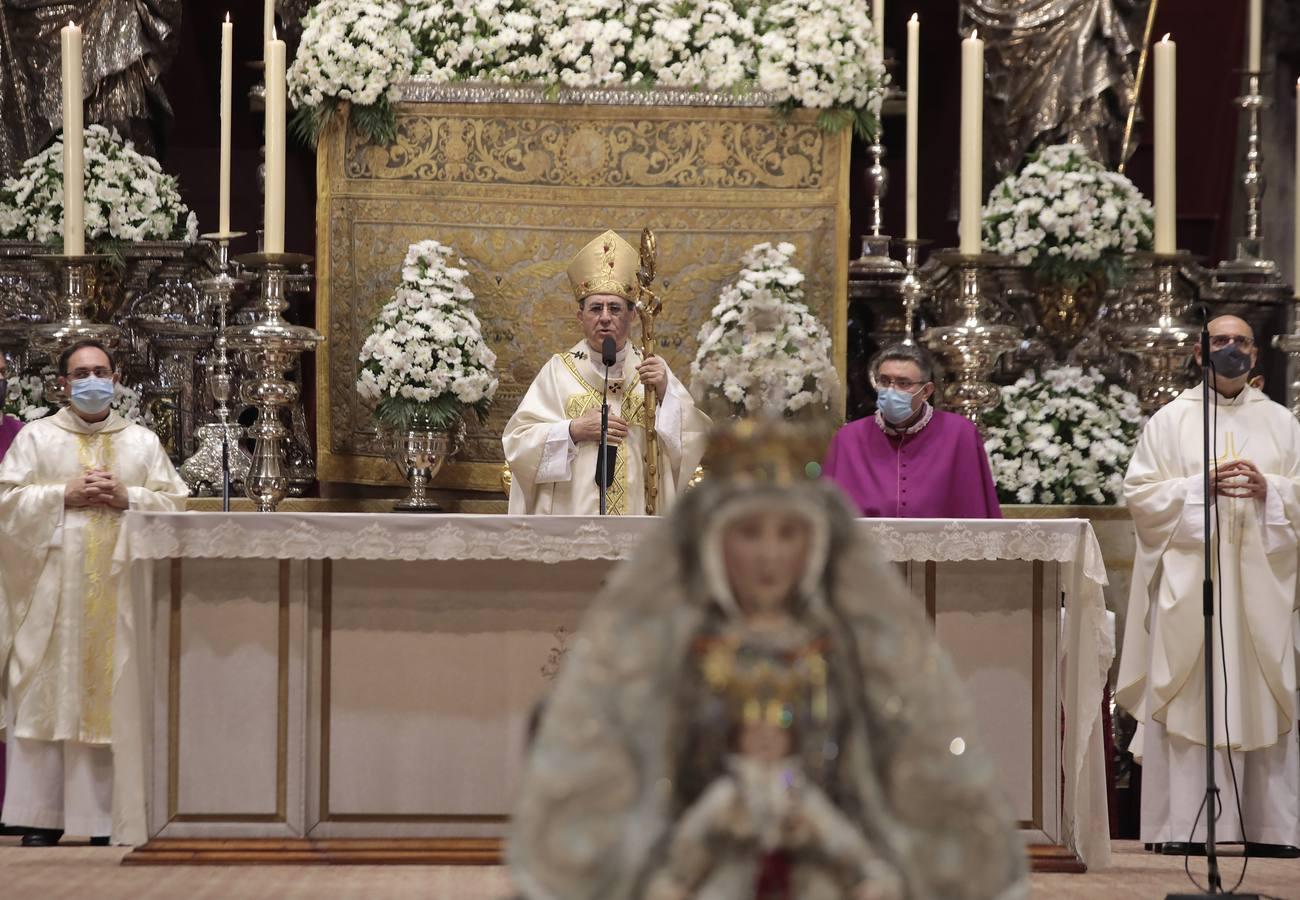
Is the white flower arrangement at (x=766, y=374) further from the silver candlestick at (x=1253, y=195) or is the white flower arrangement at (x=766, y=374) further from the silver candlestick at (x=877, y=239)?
the silver candlestick at (x=1253, y=195)

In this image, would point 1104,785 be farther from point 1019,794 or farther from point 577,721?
point 577,721

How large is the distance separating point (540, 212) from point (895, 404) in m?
2.12

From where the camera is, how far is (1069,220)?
27.7 ft

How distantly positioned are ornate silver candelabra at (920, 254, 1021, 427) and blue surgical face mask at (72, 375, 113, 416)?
10.2 feet

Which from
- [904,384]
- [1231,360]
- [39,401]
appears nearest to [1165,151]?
[1231,360]

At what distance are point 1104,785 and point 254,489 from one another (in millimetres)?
3291

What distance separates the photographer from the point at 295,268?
891cm

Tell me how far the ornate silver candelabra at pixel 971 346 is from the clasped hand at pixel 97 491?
10.0ft

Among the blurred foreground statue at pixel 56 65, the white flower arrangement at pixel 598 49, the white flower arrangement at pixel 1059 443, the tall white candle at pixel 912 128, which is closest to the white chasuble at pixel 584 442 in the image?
the tall white candle at pixel 912 128

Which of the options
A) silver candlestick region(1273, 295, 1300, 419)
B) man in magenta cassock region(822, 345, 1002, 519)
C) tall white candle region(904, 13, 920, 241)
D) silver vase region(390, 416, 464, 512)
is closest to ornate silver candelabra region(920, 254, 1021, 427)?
man in magenta cassock region(822, 345, 1002, 519)

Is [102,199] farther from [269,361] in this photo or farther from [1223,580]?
[1223,580]

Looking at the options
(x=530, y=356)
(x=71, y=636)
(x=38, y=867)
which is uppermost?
(x=530, y=356)

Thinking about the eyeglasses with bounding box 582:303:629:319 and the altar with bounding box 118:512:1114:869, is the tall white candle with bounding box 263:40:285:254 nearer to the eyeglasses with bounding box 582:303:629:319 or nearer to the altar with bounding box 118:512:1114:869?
the altar with bounding box 118:512:1114:869

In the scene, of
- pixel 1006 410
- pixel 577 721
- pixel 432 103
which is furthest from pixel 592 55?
pixel 577 721
